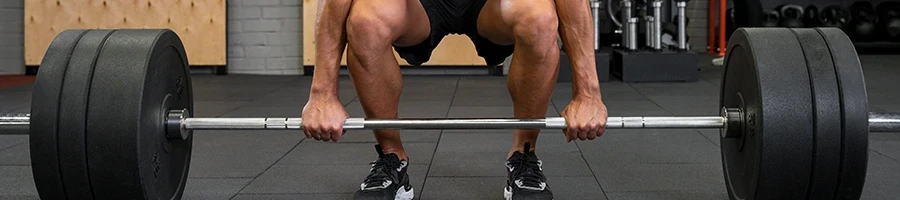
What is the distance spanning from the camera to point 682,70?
4.75 m

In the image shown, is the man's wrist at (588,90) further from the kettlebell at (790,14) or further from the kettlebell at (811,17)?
the kettlebell at (811,17)

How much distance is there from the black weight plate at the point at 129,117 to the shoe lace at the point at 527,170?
2.07ft

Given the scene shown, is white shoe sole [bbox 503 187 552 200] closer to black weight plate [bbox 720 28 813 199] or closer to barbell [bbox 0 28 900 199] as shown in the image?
barbell [bbox 0 28 900 199]

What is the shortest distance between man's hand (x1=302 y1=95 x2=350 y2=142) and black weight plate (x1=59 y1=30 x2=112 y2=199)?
0.34 meters

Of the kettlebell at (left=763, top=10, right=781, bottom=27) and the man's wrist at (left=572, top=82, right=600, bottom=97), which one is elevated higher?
the man's wrist at (left=572, top=82, right=600, bottom=97)

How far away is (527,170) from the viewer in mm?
1650

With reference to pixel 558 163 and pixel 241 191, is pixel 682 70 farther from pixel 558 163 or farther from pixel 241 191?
pixel 241 191

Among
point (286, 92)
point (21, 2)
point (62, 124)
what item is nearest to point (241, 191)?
point (62, 124)

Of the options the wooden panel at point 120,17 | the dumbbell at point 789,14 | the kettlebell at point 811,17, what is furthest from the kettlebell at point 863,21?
the wooden panel at point 120,17

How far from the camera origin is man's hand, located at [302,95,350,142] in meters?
1.46

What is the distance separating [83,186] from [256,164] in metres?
0.81

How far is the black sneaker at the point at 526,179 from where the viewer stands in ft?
5.27

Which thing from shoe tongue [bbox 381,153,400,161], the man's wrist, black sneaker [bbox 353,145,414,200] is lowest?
black sneaker [bbox 353,145,414,200]

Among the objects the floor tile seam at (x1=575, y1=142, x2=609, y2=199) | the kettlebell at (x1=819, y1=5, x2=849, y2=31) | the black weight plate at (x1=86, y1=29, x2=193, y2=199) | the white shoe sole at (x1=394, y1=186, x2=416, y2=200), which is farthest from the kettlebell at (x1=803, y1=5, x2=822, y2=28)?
the black weight plate at (x1=86, y1=29, x2=193, y2=199)
